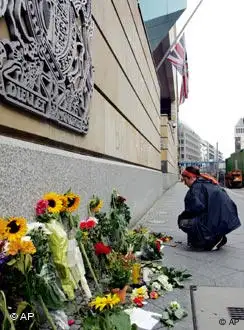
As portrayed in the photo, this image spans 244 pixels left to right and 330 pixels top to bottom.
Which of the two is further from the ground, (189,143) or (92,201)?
A: (189,143)

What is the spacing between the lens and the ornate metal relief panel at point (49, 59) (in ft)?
9.36

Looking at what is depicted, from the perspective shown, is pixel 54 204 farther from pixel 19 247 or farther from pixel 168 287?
pixel 168 287

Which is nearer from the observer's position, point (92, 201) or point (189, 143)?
point (92, 201)

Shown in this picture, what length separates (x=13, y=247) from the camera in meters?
2.11

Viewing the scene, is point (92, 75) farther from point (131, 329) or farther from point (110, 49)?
point (131, 329)

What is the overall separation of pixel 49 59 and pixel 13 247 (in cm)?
192

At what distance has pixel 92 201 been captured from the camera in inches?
173

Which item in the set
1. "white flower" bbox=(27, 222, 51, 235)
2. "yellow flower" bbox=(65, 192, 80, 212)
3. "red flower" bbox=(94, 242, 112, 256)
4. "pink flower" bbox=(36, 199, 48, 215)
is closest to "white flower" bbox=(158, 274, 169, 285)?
"red flower" bbox=(94, 242, 112, 256)

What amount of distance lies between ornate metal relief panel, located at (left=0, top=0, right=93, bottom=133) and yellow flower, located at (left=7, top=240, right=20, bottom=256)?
3.46ft

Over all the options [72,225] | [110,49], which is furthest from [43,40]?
[110,49]

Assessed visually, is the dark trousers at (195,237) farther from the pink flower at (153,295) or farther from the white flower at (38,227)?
the white flower at (38,227)

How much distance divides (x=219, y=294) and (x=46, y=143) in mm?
2044

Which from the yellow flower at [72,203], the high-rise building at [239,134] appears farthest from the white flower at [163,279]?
the high-rise building at [239,134]

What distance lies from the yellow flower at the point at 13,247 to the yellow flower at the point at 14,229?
0.02 m
